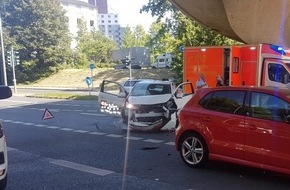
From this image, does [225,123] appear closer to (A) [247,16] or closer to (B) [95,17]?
(A) [247,16]

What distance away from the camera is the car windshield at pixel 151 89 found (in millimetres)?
13336

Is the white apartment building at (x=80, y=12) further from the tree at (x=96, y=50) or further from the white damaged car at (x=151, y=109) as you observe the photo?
the white damaged car at (x=151, y=109)

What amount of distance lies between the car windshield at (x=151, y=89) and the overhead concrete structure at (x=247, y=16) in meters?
4.29

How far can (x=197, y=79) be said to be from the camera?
17.2 metres

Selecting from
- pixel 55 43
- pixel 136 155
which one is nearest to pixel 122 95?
pixel 136 155

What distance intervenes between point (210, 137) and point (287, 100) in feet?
5.08

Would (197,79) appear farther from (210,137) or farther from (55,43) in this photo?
(55,43)

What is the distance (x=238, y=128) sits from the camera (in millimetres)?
6836

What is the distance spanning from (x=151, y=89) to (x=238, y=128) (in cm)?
682

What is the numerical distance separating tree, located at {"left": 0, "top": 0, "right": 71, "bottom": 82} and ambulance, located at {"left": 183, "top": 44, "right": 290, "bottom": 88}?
49.9 meters

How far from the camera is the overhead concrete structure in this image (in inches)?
605

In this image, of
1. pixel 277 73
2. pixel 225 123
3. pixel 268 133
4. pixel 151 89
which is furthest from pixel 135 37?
pixel 268 133

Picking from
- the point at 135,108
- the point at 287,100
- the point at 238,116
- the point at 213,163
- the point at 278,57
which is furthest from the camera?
the point at 278,57

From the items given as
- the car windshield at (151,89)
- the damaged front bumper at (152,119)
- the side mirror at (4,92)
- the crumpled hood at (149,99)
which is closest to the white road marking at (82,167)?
the side mirror at (4,92)
